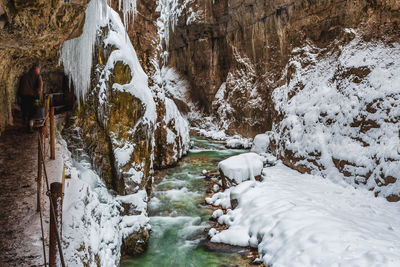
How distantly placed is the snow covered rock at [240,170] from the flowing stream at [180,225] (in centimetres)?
121

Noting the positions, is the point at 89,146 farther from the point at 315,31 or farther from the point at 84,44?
the point at 315,31

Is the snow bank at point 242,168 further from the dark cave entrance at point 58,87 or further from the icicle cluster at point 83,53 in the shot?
the dark cave entrance at point 58,87

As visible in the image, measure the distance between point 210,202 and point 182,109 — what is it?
21066mm

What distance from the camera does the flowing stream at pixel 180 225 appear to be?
6145mm

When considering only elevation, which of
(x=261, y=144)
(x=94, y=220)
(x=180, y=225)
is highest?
(x=94, y=220)

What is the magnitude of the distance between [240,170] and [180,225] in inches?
117

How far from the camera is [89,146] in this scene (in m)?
6.54

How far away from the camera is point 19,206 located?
153 inches

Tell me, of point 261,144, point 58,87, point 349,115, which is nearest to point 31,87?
point 58,87

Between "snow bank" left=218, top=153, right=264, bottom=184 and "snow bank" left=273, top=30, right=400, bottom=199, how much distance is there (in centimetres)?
200

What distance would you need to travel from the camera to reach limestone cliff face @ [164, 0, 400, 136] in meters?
11.2

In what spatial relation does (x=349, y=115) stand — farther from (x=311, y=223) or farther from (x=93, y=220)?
(x=93, y=220)

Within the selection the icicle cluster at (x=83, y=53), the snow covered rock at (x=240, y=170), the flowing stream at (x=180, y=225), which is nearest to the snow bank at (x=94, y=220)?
the flowing stream at (x=180, y=225)

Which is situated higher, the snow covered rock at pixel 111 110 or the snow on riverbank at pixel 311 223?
the snow covered rock at pixel 111 110
